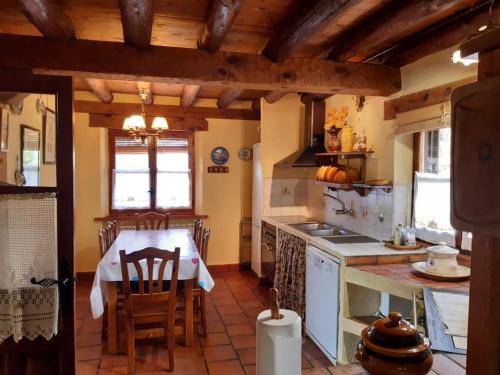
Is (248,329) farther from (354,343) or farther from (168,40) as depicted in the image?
(168,40)

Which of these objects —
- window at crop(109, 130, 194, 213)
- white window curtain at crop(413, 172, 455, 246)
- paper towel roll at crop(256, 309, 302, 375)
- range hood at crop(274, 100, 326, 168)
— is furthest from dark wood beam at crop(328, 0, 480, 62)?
window at crop(109, 130, 194, 213)

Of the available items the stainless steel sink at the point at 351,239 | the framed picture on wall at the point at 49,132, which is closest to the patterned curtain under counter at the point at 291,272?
the stainless steel sink at the point at 351,239

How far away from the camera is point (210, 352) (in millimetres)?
3037

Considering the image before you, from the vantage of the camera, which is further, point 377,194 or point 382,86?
point 377,194

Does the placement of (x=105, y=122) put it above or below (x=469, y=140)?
above

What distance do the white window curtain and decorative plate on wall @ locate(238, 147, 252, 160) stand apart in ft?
8.78

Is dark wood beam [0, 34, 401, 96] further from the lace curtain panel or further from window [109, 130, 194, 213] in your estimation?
window [109, 130, 194, 213]

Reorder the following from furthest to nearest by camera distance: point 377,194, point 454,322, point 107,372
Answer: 1. point 377,194
2. point 107,372
3. point 454,322

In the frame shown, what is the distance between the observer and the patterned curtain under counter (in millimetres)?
3441

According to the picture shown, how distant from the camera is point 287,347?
32.4 inches

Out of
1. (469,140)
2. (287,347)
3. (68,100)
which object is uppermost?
(68,100)

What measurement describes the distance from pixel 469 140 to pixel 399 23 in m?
1.57

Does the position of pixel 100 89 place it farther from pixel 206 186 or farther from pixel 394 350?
pixel 394 350

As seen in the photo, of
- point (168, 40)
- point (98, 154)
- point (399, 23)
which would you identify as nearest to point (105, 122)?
point (98, 154)
